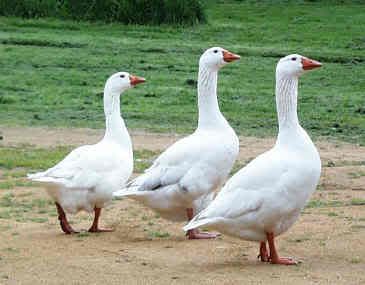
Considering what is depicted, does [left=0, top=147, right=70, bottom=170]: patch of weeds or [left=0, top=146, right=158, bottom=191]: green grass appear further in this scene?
[left=0, top=147, right=70, bottom=170]: patch of weeds

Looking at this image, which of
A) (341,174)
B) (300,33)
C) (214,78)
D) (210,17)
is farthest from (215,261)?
(210,17)

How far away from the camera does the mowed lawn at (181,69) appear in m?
17.2

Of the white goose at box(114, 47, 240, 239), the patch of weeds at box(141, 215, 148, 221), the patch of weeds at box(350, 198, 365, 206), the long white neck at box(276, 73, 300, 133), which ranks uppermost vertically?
the long white neck at box(276, 73, 300, 133)

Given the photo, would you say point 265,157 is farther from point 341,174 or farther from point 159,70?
point 159,70

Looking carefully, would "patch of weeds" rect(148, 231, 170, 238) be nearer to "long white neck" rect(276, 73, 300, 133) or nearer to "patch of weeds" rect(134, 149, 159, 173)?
"long white neck" rect(276, 73, 300, 133)

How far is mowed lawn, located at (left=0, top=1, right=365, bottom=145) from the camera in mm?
17172

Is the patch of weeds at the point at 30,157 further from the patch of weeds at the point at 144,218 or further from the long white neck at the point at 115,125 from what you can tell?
the patch of weeds at the point at 144,218

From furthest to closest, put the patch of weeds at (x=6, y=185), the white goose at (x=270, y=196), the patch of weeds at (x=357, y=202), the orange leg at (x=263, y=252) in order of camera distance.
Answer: the patch of weeds at (x=6, y=185), the patch of weeds at (x=357, y=202), the orange leg at (x=263, y=252), the white goose at (x=270, y=196)

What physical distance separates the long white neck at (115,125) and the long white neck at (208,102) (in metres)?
0.83

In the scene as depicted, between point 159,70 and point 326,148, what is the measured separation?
706 centimetres

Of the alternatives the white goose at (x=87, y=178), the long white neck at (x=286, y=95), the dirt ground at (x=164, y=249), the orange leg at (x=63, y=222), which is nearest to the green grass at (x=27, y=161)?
the dirt ground at (x=164, y=249)

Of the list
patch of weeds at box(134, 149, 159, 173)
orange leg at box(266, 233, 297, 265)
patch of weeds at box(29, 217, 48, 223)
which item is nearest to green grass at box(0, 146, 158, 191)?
patch of weeds at box(134, 149, 159, 173)

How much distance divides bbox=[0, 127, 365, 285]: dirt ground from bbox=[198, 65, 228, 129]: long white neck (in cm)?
98

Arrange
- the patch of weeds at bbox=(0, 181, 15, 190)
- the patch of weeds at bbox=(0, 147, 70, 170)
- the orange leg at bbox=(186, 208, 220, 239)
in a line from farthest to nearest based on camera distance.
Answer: the patch of weeds at bbox=(0, 147, 70, 170) < the patch of weeds at bbox=(0, 181, 15, 190) < the orange leg at bbox=(186, 208, 220, 239)
